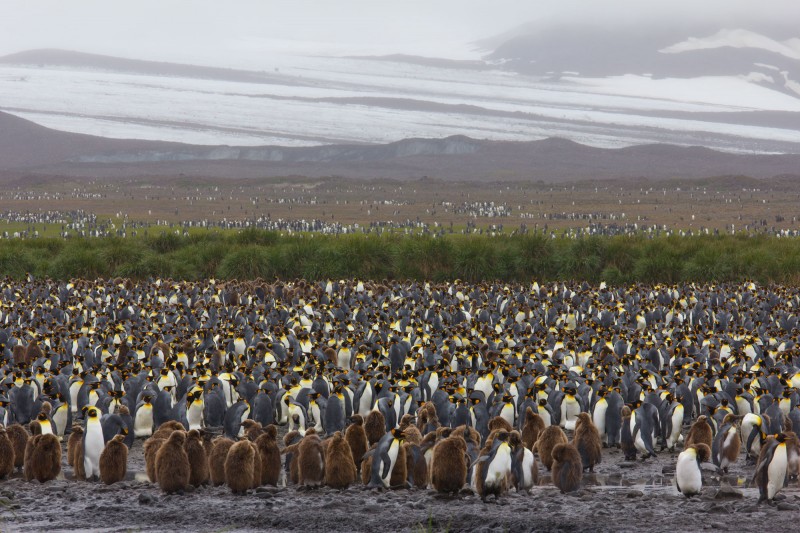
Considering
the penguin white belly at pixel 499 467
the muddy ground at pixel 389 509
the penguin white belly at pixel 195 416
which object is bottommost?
the muddy ground at pixel 389 509

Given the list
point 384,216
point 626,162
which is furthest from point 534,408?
point 626,162

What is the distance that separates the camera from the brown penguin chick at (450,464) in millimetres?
9836

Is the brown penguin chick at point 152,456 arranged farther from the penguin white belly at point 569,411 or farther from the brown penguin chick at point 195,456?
the penguin white belly at point 569,411

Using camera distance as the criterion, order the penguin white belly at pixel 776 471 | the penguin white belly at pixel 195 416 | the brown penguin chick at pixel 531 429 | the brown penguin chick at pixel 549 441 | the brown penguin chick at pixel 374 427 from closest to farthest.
A: the penguin white belly at pixel 776 471 < the brown penguin chick at pixel 549 441 < the brown penguin chick at pixel 531 429 < the brown penguin chick at pixel 374 427 < the penguin white belly at pixel 195 416

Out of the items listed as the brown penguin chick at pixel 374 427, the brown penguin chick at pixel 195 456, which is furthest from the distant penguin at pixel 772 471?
the brown penguin chick at pixel 195 456

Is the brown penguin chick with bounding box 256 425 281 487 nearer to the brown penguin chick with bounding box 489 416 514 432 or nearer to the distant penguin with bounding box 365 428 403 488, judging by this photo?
the distant penguin with bounding box 365 428 403 488

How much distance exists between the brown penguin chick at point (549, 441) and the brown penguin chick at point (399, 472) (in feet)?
5.57

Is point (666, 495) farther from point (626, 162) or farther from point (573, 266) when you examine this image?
point (626, 162)

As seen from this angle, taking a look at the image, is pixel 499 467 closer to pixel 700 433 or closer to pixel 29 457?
pixel 700 433

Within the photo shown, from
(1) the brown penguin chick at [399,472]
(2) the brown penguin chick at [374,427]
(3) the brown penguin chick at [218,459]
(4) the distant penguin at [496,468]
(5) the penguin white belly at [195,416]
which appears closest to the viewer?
(4) the distant penguin at [496,468]

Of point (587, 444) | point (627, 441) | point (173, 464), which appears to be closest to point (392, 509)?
point (173, 464)

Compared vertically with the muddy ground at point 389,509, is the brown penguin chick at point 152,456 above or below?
above

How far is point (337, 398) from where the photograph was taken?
1223 centimetres

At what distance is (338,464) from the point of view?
33.8 feet
